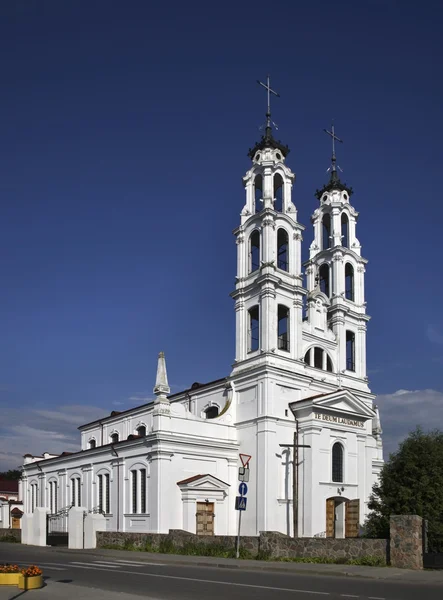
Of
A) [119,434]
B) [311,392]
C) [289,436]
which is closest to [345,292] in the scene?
[311,392]

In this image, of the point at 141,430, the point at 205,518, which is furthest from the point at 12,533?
the point at 205,518

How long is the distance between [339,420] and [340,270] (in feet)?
41.1

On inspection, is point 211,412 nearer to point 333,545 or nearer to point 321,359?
point 321,359

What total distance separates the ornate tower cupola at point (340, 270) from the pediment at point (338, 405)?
11.3ft

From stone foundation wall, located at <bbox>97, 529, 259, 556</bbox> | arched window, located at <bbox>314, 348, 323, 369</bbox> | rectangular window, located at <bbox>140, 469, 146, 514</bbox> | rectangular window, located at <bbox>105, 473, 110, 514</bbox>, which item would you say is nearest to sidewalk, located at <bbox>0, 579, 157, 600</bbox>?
stone foundation wall, located at <bbox>97, 529, 259, 556</bbox>

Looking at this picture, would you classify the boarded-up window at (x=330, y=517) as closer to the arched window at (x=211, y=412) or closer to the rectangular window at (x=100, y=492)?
the arched window at (x=211, y=412)

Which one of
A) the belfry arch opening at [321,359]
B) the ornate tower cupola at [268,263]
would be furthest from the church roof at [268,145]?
the belfry arch opening at [321,359]

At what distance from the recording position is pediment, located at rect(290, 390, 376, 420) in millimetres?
44312

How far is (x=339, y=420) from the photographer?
4594cm

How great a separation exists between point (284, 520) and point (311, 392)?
28.7ft

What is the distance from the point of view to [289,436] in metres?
44.5

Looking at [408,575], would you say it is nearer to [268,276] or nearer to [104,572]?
[104,572]

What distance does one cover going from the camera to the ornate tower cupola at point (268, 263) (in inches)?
1786

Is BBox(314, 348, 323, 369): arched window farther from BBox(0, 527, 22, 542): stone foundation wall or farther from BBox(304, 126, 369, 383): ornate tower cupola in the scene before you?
BBox(0, 527, 22, 542): stone foundation wall
